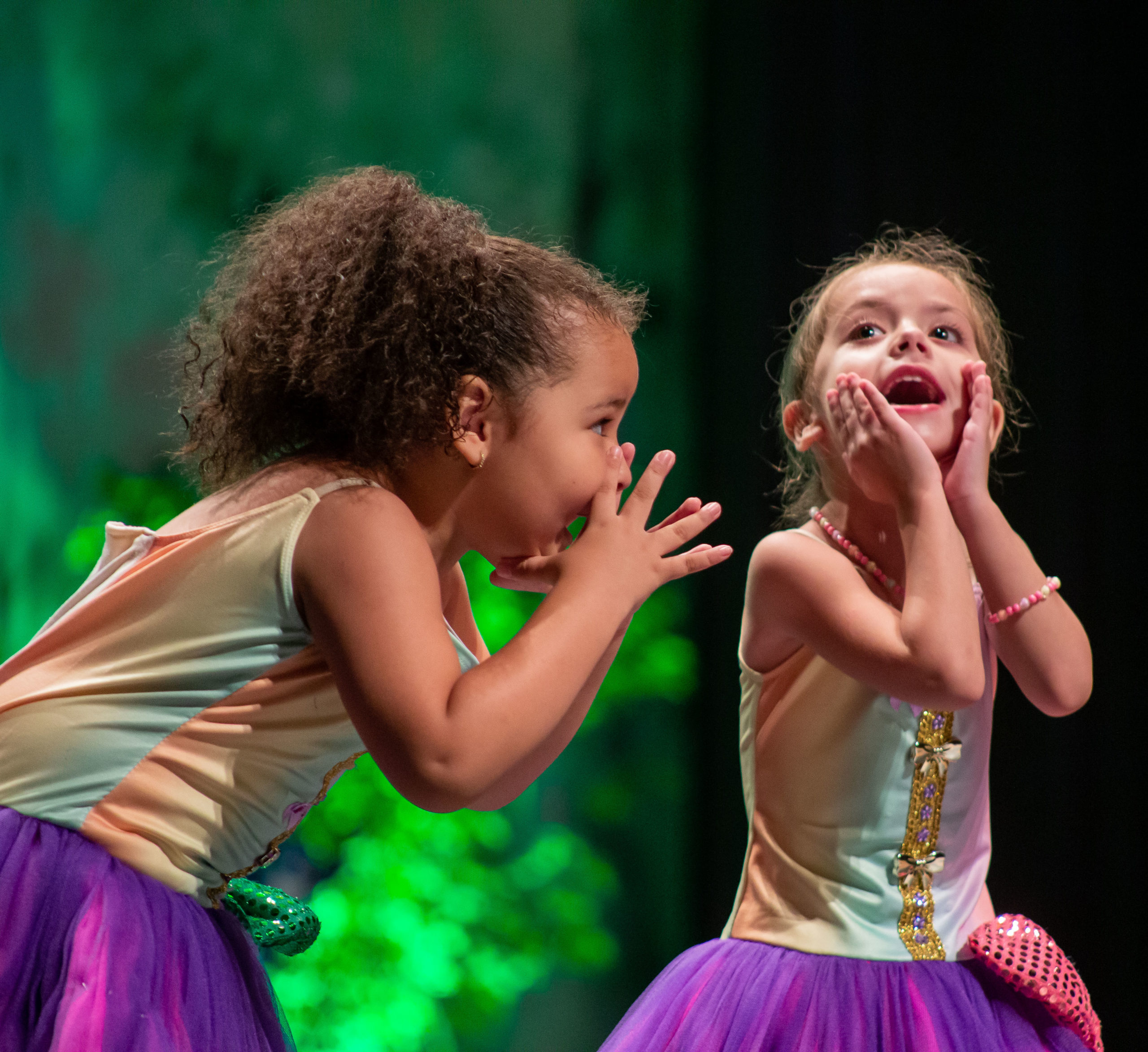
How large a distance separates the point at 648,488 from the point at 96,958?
59cm

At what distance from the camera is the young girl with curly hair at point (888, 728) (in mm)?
1162

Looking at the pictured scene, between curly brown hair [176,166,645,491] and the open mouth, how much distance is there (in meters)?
0.42

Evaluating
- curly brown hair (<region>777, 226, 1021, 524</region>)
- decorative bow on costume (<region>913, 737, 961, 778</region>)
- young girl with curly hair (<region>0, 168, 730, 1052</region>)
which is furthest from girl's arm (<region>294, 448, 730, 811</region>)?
curly brown hair (<region>777, 226, 1021, 524</region>)

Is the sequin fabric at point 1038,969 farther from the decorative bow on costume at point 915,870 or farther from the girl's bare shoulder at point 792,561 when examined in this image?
the girl's bare shoulder at point 792,561

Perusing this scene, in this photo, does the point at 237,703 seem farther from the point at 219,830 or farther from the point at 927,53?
the point at 927,53

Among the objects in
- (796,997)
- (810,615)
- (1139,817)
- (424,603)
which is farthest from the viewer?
(1139,817)

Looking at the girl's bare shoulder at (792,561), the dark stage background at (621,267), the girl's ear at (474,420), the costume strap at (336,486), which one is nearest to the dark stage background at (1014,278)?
the dark stage background at (621,267)

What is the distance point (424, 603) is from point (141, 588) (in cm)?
24

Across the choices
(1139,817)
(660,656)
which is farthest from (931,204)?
(1139,817)

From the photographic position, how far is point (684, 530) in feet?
3.60

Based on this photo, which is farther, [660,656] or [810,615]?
[660,656]

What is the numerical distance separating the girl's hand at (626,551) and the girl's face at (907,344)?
0.38 metres

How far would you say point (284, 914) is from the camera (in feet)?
3.36

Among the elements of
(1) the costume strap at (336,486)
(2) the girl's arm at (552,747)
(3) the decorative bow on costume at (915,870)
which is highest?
(1) the costume strap at (336,486)
